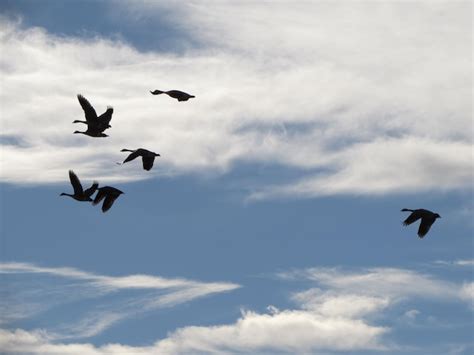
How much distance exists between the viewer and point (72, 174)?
143ft

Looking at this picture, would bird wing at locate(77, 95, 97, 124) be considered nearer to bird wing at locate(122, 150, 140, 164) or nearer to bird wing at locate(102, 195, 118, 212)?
bird wing at locate(122, 150, 140, 164)

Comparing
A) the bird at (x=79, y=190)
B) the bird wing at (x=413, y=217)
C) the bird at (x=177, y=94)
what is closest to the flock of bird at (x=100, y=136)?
the bird at (x=79, y=190)

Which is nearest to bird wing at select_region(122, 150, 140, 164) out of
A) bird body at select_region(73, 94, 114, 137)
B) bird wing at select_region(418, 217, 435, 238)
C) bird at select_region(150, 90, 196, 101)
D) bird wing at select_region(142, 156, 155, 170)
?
bird wing at select_region(142, 156, 155, 170)

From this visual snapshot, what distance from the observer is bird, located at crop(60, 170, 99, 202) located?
42.6m

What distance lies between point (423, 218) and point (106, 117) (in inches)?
708

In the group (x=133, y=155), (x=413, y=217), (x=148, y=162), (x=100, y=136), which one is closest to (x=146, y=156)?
(x=148, y=162)

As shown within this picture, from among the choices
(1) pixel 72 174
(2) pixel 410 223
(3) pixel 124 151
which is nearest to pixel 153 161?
(3) pixel 124 151

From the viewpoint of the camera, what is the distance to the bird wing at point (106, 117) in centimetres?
4231

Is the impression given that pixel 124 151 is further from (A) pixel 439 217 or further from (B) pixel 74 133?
(A) pixel 439 217

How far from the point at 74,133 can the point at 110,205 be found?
473 centimetres

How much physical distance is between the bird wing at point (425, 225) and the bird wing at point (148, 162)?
14.9m

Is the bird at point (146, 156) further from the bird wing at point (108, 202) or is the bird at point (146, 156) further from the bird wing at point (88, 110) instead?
the bird wing at point (88, 110)

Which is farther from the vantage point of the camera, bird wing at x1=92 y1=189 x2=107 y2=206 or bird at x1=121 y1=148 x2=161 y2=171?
bird wing at x1=92 y1=189 x2=107 y2=206

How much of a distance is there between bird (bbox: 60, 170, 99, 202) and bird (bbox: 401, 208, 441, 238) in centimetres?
1665
